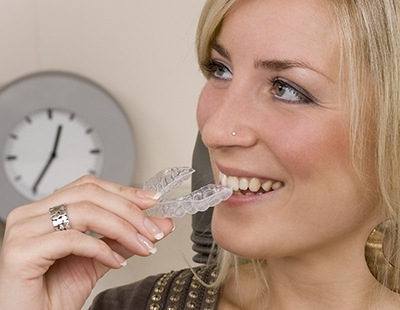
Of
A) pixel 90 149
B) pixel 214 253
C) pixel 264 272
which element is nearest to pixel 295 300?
pixel 264 272

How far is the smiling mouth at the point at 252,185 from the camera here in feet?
5.13

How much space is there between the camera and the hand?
62.5 inches

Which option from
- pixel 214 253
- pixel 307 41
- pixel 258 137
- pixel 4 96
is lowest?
pixel 214 253

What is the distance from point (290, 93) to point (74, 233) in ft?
1.41

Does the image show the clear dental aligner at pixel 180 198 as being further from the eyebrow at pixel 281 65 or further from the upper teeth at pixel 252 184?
the eyebrow at pixel 281 65

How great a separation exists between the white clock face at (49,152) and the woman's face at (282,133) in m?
1.99

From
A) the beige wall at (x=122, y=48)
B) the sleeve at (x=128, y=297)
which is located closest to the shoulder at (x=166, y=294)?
the sleeve at (x=128, y=297)

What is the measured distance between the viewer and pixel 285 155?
1.53 m

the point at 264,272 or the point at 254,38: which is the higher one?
the point at 254,38

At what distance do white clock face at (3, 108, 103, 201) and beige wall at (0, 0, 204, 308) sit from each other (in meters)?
0.20

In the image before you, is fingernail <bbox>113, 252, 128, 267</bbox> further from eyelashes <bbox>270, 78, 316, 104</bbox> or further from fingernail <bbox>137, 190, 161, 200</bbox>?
eyelashes <bbox>270, 78, 316, 104</bbox>

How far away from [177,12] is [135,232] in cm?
208

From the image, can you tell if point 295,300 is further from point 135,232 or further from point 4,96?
point 4,96

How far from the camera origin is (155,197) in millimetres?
1581
